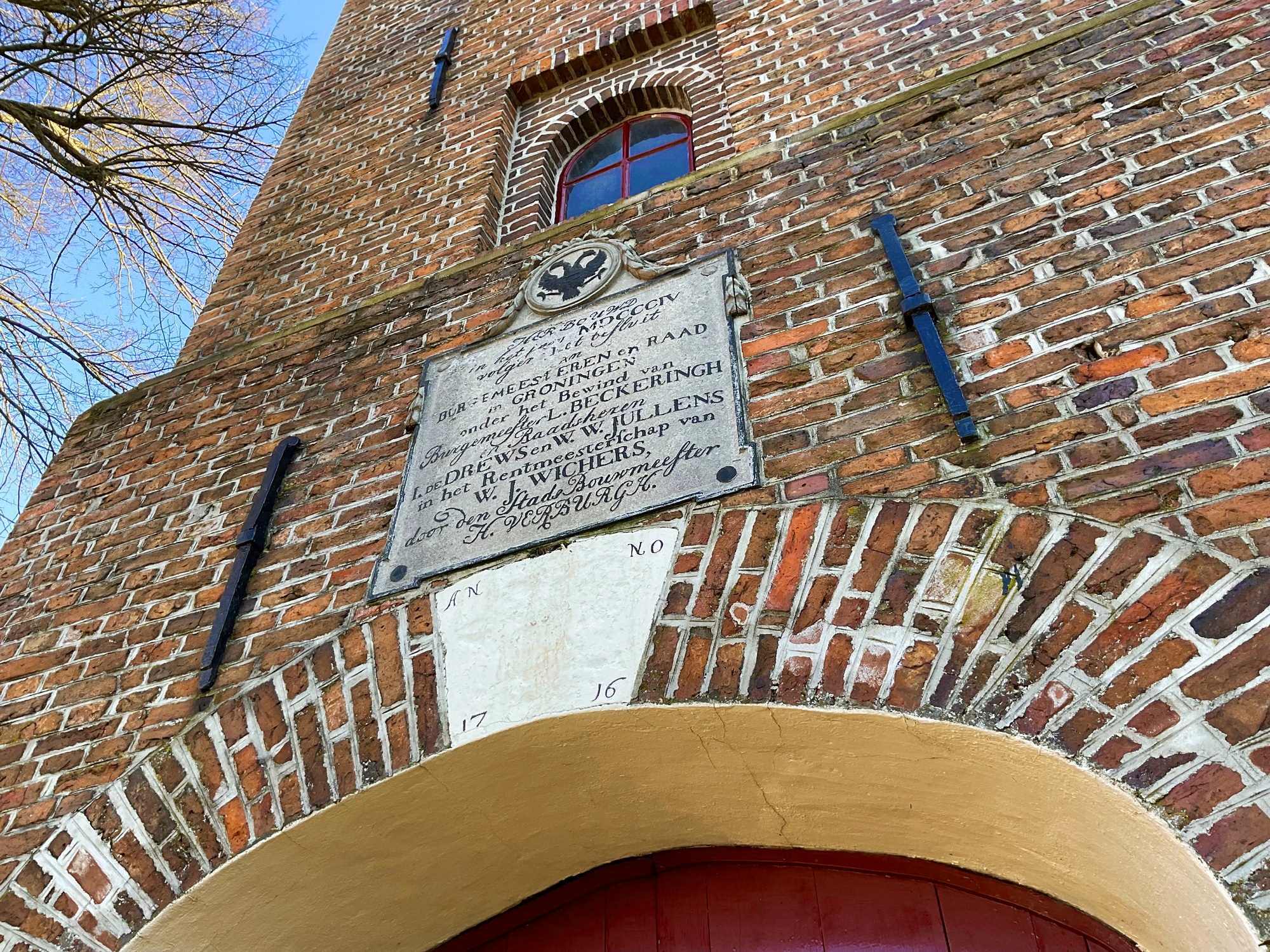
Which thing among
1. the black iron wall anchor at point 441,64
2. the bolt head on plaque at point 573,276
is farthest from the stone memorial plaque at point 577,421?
the black iron wall anchor at point 441,64

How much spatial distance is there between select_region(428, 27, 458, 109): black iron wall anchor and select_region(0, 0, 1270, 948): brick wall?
163cm

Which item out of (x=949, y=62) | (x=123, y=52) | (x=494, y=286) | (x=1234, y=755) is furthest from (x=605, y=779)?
(x=123, y=52)

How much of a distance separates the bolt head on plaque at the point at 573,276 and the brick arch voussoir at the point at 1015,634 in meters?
1.20

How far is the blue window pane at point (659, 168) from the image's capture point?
4746 mm

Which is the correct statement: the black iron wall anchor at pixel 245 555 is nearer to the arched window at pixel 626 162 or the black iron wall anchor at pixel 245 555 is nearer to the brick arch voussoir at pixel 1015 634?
the brick arch voussoir at pixel 1015 634

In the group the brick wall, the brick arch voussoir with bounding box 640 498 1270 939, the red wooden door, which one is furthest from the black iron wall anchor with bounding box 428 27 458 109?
the red wooden door

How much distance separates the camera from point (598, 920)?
2.72m

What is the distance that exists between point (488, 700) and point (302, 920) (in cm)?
83

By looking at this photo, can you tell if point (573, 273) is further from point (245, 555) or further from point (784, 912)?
point (784, 912)

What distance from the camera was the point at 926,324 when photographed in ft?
8.63

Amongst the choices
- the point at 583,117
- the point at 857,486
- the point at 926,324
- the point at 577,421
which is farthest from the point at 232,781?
the point at 583,117

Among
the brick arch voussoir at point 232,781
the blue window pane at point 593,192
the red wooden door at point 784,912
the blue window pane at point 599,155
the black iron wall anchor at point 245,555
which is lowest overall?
the red wooden door at point 784,912

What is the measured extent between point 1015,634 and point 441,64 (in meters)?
4.88

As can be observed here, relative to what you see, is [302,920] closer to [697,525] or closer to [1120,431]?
[697,525]
